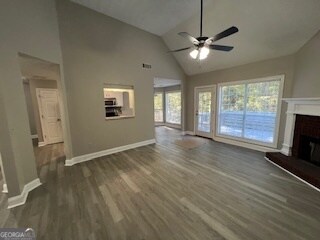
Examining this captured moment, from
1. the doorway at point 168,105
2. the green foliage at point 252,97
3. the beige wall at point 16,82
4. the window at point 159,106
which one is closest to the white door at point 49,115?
the beige wall at point 16,82

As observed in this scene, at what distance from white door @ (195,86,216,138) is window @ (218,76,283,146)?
0.32 m

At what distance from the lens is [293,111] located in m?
3.46

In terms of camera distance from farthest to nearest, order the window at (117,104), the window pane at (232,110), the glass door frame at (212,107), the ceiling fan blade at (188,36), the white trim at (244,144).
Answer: the glass door frame at (212,107)
the window at (117,104)
the window pane at (232,110)
the white trim at (244,144)
the ceiling fan blade at (188,36)

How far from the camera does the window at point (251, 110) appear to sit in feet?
13.5

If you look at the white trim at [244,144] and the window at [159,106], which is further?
the window at [159,106]

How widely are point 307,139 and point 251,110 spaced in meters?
1.60

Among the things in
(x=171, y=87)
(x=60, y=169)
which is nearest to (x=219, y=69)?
(x=171, y=87)

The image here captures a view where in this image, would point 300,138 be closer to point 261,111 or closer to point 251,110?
point 261,111

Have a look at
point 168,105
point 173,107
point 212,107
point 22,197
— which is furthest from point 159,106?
point 22,197

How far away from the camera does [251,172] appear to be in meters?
3.10

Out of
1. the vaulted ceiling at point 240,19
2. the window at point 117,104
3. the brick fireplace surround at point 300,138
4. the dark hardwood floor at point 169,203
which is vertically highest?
the vaulted ceiling at point 240,19

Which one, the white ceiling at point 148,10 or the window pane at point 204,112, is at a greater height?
the white ceiling at point 148,10

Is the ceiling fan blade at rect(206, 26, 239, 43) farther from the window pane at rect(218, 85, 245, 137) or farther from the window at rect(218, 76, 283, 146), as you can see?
the window pane at rect(218, 85, 245, 137)

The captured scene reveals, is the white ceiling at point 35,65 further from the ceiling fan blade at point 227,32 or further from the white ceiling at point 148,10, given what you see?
the ceiling fan blade at point 227,32
